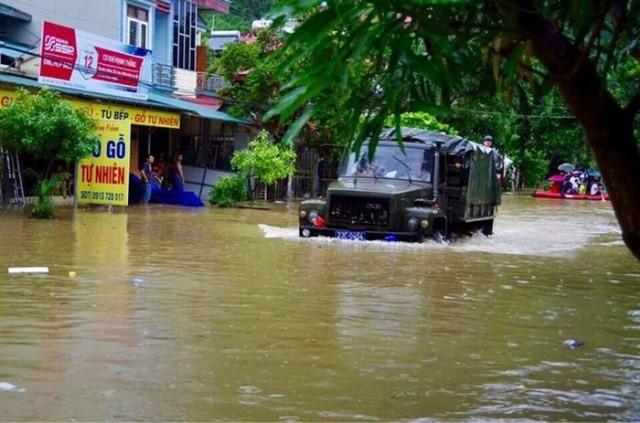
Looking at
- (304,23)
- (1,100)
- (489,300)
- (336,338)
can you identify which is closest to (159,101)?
(1,100)

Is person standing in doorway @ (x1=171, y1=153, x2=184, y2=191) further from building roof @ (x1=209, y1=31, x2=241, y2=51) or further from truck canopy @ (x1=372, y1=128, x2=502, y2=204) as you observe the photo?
building roof @ (x1=209, y1=31, x2=241, y2=51)

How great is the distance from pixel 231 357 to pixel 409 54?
13.4ft

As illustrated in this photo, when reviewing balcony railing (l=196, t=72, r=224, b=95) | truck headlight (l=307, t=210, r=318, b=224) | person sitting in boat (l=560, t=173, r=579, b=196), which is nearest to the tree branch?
truck headlight (l=307, t=210, r=318, b=224)

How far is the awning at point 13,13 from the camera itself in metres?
24.4

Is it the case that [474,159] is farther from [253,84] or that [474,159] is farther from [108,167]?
[253,84]

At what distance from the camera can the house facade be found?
23750 millimetres

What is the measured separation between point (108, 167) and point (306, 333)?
1562 centimetres

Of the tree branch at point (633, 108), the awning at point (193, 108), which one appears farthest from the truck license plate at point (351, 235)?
the tree branch at point (633, 108)

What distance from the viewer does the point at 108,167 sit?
22641mm

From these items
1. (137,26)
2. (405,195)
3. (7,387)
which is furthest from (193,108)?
(7,387)

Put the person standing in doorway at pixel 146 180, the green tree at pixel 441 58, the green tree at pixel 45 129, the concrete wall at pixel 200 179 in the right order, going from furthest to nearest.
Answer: the concrete wall at pixel 200 179 → the person standing in doorway at pixel 146 180 → the green tree at pixel 45 129 → the green tree at pixel 441 58

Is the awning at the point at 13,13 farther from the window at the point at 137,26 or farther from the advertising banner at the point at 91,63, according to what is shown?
the window at the point at 137,26

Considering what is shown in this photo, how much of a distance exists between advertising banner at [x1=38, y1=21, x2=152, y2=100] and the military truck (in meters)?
8.62

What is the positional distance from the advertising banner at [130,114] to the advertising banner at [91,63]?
387 millimetres
